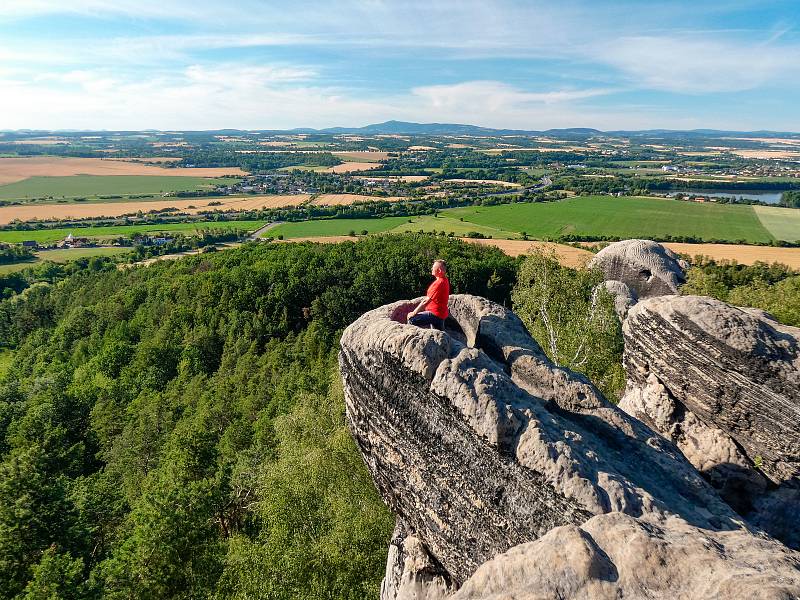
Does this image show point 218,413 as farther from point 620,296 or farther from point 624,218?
point 624,218

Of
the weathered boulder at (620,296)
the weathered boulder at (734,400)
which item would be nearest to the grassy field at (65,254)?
the weathered boulder at (620,296)

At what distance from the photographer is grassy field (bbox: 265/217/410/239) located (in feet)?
358

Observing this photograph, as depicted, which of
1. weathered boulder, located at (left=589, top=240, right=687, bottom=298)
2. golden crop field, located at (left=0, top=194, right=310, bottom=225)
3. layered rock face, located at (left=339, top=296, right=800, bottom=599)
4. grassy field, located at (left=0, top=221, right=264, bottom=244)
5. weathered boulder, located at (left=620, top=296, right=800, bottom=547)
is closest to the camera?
layered rock face, located at (left=339, top=296, right=800, bottom=599)

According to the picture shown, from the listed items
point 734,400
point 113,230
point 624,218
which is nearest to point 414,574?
point 734,400

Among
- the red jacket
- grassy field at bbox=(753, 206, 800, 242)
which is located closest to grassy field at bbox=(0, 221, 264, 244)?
the red jacket

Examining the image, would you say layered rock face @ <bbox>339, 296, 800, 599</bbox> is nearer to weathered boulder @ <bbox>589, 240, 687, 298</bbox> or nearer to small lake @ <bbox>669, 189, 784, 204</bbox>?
weathered boulder @ <bbox>589, 240, 687, 298</bbox>

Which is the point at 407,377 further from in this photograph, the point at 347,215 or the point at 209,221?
the point at 209,221

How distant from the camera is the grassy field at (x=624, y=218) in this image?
323 feet

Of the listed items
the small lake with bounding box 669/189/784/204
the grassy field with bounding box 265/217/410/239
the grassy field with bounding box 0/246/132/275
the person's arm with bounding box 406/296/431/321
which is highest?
the person's arm with bounding box 406/296/431/321

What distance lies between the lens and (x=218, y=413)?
1367 inches

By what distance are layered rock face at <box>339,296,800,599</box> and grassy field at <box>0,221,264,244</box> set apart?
114 metres

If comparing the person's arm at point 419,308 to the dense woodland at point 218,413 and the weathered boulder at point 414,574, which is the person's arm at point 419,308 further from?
the dense woodland at point 218,413

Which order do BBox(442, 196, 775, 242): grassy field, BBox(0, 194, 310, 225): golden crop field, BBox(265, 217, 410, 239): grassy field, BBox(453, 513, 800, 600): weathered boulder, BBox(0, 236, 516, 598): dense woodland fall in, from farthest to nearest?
BBox(0, 194, 310, 225): golden crop field → BBox(265, 217, 410, 239): grassy field → BBox(442, 196, 775, 242): grassy field → BBox(0, 236, 516, 598): dense woodland → BBox(453, 513, 800, 600): weathered boulder

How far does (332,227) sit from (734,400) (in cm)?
10802
